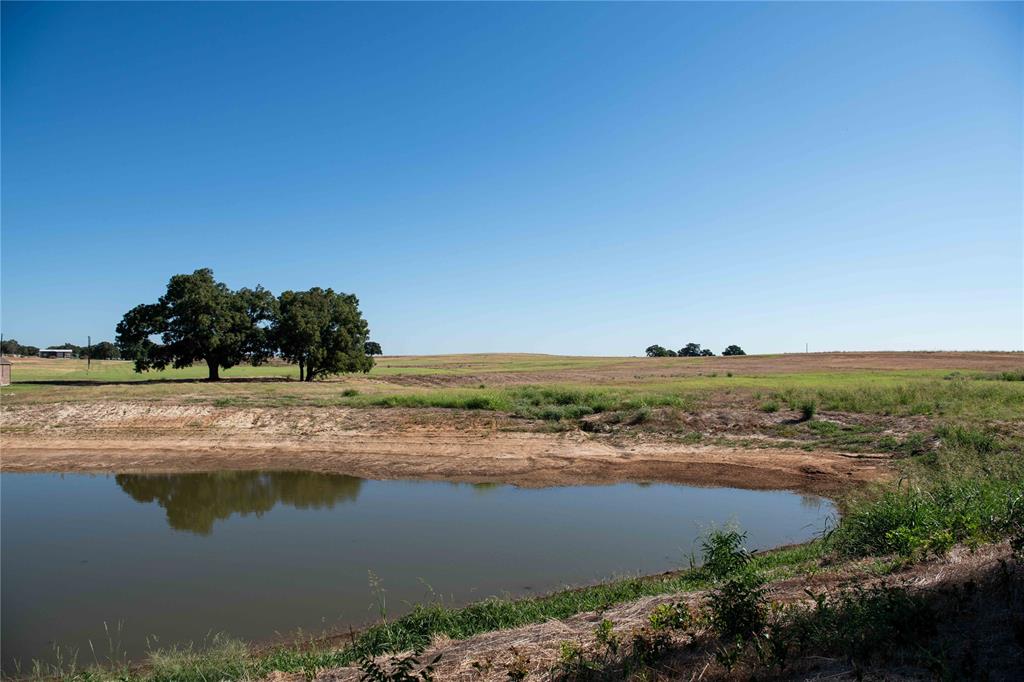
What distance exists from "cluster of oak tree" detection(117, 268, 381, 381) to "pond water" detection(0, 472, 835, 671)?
1086 inches

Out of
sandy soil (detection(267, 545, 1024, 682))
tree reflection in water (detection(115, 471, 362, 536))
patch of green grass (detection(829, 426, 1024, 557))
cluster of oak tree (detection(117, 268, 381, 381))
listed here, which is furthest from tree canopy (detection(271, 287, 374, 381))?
sandy soil (detection(267, 545, 1024, 682))

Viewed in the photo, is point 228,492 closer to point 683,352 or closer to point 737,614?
point 737,614

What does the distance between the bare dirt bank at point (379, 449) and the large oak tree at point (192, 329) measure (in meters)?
17.6

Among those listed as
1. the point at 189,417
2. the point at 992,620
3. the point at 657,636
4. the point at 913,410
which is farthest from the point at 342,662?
the point at 189,417

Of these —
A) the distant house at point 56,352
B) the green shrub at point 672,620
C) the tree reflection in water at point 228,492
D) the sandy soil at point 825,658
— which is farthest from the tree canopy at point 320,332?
the distant house at point 56,352

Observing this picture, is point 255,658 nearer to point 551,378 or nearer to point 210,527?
point 210,527

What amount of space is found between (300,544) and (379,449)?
10.1m

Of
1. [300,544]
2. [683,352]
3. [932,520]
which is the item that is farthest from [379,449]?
[683,352]

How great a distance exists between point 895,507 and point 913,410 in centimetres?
1582

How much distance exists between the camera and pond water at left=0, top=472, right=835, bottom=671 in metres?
8.84

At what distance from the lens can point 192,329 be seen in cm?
4450

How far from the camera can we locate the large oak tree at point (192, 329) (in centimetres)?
4431

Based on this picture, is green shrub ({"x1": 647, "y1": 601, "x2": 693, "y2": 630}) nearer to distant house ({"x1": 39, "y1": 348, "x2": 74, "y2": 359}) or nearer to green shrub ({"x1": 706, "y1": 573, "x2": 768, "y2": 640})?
green shrub ({"x1": 706, "y1": 573, "x2": 768, "y2": 640})

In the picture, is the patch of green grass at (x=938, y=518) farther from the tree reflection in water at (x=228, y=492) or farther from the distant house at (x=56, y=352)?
the distant house at (x=56, y=352)
